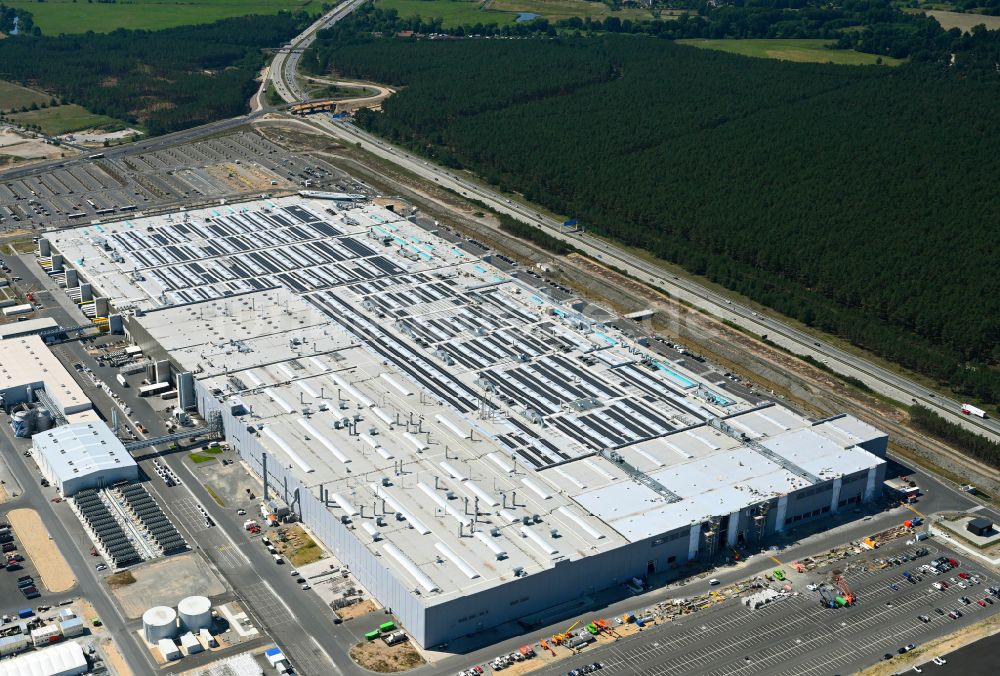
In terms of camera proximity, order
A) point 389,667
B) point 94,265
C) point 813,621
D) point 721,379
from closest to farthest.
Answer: point 389,667 < point 813,621 < point 721,379 < point 94,265

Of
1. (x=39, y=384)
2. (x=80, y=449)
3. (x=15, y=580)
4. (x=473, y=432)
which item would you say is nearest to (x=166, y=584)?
(x=15, y=580)

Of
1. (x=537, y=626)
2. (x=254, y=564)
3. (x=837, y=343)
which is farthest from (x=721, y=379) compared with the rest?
(x=254, y=564)

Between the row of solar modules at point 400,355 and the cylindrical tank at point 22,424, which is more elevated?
the row of solar modules at point 400,355

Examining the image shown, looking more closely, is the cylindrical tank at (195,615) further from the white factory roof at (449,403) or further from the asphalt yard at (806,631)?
the asphalt yard at (806,631)

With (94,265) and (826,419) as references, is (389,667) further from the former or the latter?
(94,265)

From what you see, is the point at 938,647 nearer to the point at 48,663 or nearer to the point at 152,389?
the point at 48,663

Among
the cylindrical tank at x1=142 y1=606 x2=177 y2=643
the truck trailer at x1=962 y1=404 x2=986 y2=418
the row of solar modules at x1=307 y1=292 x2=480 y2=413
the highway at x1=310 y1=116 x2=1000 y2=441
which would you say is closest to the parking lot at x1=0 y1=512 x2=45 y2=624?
the cylindrical tank at x1=142 y1=606 x2=177 y2=643

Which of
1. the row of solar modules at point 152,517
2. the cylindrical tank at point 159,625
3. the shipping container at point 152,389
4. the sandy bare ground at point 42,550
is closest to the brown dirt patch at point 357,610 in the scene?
the cylindrical tank at point 159,625
